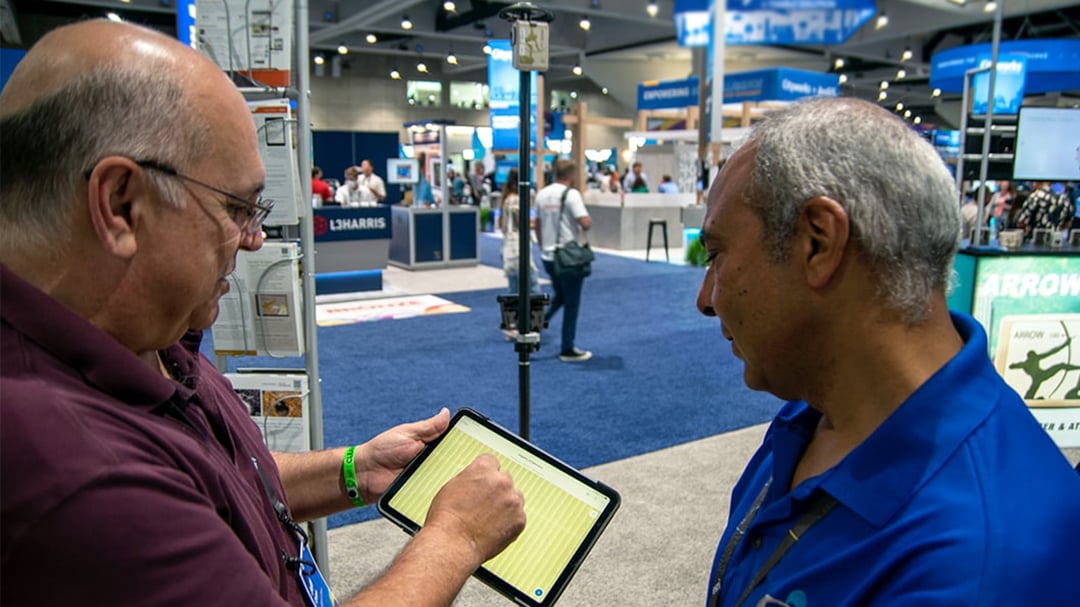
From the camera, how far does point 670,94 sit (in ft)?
46.1

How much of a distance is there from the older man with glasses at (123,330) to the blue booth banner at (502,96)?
9.40 m

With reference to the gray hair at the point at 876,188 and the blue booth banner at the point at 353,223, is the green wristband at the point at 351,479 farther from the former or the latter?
the blue booth banner at the point at 353,223

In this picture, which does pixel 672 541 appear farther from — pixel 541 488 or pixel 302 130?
pixel 302 130

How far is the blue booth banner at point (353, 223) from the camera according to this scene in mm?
8344

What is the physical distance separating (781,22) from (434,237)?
5258mm

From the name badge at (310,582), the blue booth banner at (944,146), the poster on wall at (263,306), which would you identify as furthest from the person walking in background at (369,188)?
the name badge at (310,582)

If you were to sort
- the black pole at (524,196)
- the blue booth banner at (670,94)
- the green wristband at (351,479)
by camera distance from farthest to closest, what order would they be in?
the blue booth banner at (670,94) < the black pole at (524,196) < the green wristband at (351,479)

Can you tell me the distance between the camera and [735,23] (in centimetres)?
877

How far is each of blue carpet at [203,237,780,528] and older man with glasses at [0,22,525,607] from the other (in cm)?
251

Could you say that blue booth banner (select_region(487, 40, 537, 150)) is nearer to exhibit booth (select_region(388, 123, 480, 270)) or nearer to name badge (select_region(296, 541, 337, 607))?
exhibit booth (select_region(388, 123, 480, 270))

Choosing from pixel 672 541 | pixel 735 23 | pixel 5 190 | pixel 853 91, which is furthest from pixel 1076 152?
pixel 853 91

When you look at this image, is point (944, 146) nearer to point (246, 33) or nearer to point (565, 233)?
point (565, 233)

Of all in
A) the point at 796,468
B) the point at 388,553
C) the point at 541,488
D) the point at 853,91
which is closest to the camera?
the point at 796,468

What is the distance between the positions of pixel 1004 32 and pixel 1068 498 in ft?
74.0
